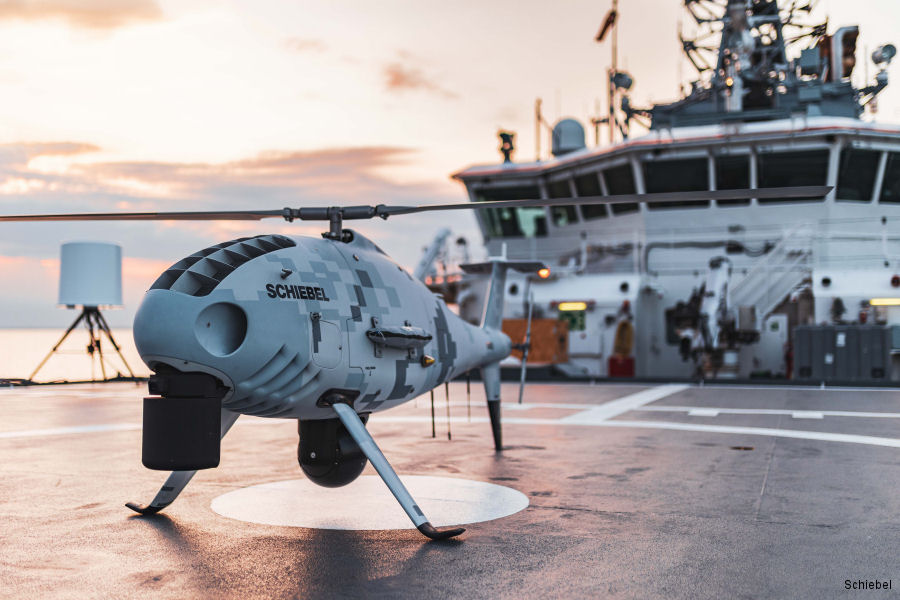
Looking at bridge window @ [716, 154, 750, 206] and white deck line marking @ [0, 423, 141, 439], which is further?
bridge window @ [716, 154, 750, 206]

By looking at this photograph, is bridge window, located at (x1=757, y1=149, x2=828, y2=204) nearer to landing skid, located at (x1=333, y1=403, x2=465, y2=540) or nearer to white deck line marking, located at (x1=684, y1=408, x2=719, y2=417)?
white deck line marking, located at (x1=684, y1=408, x2=719, y2=417)

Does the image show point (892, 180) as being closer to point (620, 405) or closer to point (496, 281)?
point (620, 405)

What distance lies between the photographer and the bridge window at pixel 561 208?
27.2m

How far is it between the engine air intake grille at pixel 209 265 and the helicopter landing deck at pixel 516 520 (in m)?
1.88

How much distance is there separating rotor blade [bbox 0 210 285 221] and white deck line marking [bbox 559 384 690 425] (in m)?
8.57

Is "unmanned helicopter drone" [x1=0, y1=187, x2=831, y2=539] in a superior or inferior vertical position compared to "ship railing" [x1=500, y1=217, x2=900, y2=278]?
inferior

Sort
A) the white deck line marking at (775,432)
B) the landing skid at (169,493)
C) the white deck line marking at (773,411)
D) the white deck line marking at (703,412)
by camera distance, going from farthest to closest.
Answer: the white deck line marking at (703,412)
the white deck line marking at (773,411)
the white deck line marking at (775,432)
the landing skid at (169,493)

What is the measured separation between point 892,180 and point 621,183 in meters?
7.72

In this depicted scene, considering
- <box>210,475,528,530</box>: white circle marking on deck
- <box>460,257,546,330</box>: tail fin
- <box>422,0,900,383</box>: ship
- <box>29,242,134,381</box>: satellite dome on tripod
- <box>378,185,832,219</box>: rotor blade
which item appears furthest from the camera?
<box>422,0,900,383</box>: ship

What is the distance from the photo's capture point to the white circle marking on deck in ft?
22.2

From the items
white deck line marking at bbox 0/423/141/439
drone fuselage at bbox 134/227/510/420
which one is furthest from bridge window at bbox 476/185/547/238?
drone fuselage at bbox 134/227/510/420

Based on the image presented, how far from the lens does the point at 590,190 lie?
26297mm

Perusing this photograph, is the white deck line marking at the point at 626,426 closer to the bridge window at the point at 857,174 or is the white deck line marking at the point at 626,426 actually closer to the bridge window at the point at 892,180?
the bridge window at the point at 857,174

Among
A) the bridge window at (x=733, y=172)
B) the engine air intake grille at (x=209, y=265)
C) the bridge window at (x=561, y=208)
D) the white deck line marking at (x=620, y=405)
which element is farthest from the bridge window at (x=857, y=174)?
the engine air intake grille at (x=209, y=265)
